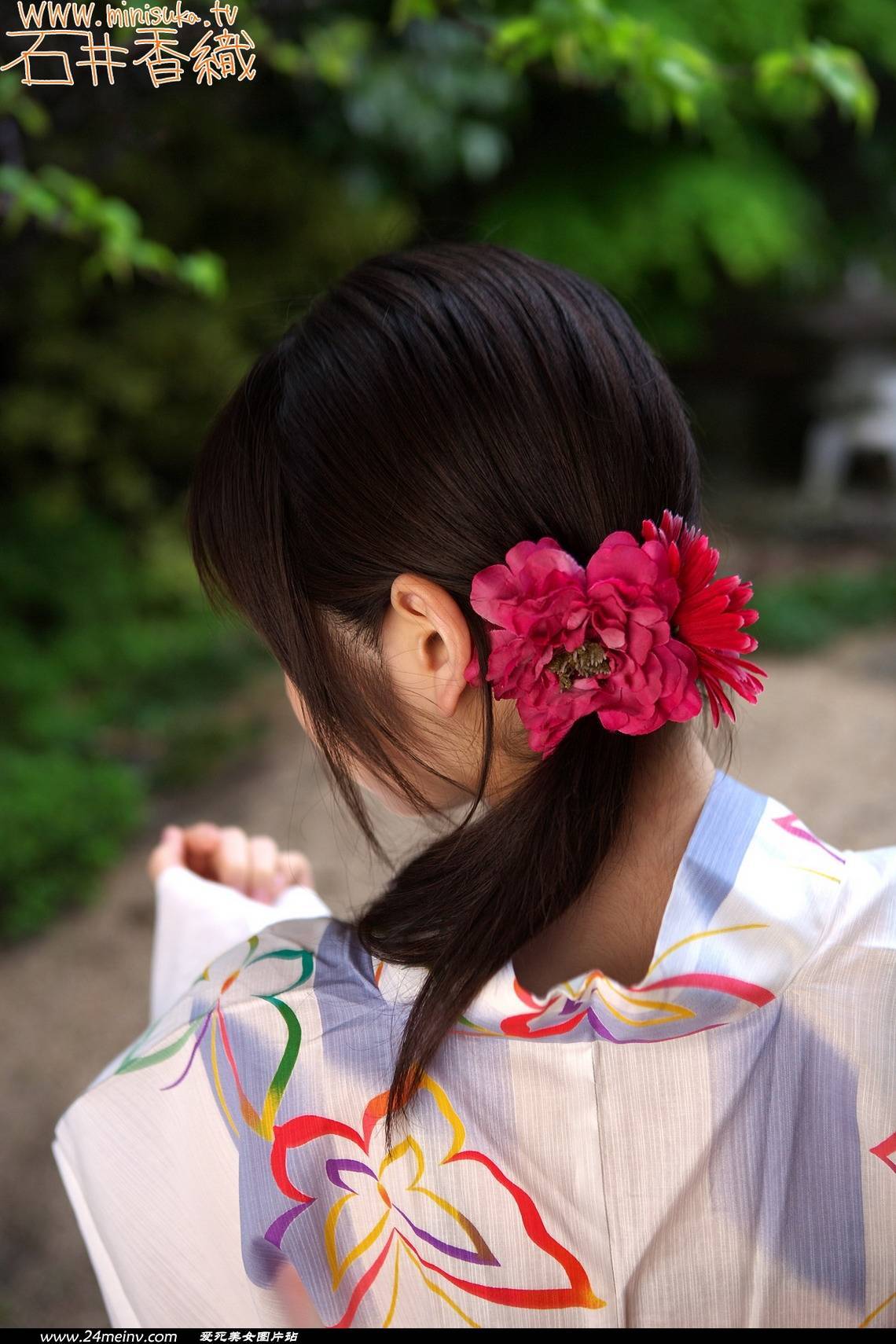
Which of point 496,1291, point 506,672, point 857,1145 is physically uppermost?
point 506,672

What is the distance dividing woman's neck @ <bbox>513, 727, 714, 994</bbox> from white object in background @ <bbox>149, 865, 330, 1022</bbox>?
511mm

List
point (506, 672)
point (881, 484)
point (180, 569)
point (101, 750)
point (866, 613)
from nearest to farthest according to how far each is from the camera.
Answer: point (506, 672), point (101, 750), point (866, 613), point (180, 569), point (881, 484)

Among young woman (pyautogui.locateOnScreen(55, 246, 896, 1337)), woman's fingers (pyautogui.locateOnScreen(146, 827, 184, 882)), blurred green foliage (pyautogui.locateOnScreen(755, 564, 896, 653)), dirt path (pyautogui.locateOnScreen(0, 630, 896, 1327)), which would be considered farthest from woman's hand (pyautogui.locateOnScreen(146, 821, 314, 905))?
blurred green foliage (pyautogui.locateOnScreen(755, 564, 896, 653))

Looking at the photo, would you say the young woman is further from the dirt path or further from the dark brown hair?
the dirt path

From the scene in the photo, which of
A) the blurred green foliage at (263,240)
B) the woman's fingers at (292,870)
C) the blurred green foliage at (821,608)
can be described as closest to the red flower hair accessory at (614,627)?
the woman's fingers at (292,870)

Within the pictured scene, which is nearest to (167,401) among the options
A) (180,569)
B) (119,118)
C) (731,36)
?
(180,569)

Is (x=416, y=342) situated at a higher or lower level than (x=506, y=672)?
higher

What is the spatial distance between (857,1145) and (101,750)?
3.87m

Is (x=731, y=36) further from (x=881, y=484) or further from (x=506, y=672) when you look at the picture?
(x=506, y=672)

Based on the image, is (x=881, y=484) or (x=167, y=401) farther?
(x=881, y=484)

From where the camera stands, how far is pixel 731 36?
16.6 feet

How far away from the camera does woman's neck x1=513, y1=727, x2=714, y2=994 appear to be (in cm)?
107

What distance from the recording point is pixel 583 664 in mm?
938

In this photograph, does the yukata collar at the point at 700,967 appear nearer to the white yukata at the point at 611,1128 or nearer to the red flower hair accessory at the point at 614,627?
the white yukata at the point at 611,1128
